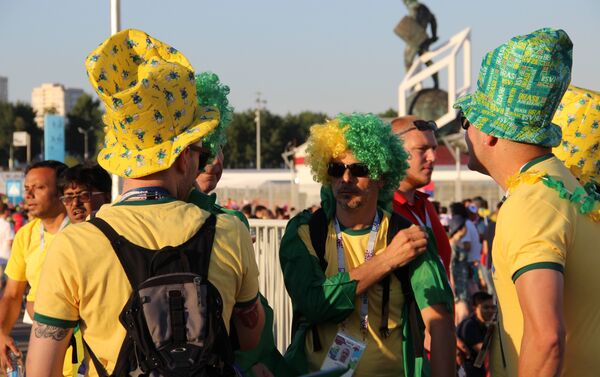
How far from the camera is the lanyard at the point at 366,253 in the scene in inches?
173

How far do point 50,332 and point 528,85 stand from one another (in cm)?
170

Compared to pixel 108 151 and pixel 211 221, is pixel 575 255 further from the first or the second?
pixel 108 151

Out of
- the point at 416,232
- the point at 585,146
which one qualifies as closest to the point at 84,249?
the point at 416,232

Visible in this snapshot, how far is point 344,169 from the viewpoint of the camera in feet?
15.6

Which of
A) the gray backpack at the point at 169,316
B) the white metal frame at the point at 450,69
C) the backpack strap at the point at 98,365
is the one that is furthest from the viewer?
the white metal frame at the point at 450,69

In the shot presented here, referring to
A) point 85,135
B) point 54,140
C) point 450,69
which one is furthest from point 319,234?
point 85,135

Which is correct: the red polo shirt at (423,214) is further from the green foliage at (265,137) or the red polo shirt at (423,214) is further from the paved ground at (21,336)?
the green foliage at (265,137)

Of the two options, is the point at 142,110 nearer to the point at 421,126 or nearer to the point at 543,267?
the point at 543,267

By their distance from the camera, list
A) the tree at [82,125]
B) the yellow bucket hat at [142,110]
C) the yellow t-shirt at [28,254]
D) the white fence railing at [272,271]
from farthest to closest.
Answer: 1. the tree at [82,125]
2. the white fence railing at [272,271]
3. the yellow t-shirt at [28,254]
4. the yellow bucket hat at [142,110]

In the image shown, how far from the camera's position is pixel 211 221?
3.14 meters

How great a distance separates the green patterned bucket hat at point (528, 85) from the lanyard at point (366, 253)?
1229 mm

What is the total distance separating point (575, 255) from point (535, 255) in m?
0.17

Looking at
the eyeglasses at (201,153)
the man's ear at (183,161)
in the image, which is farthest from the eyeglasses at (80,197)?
the man's ear at (183,161)

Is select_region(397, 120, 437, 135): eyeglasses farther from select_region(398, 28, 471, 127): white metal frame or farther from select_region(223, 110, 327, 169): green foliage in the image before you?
select_region(223, 110, 327, 169): green foliage
